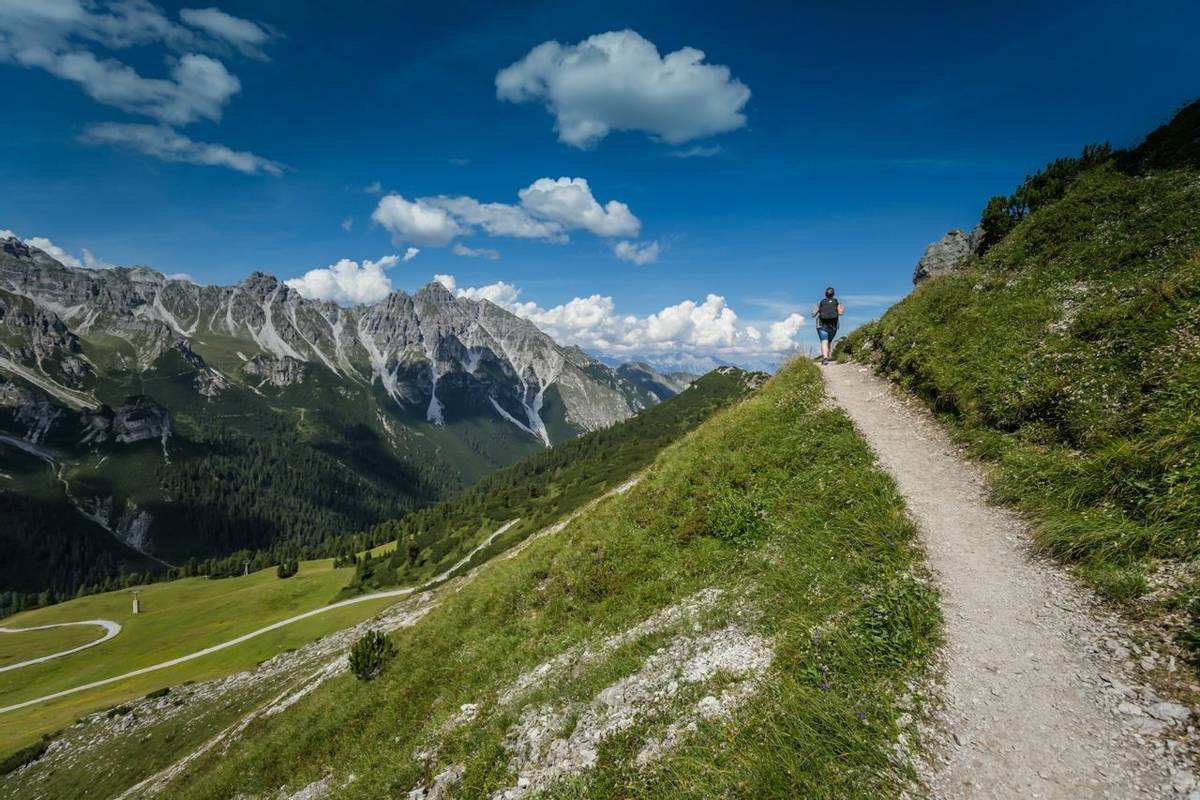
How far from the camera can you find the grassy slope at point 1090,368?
8711 mm

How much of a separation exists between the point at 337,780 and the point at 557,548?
31.8ft

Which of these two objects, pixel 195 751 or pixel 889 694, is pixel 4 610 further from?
pixel 889 694

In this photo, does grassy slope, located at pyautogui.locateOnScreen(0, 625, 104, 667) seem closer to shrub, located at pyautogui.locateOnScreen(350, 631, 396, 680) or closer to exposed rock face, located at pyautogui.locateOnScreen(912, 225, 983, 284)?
shrub, located at pyautogui.locateOnScreen(350, 631, 396, 680)

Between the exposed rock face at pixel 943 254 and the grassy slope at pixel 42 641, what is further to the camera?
the grassy slope at pixel 42 641

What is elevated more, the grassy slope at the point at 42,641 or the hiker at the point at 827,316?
the hiker at the point at 827,316

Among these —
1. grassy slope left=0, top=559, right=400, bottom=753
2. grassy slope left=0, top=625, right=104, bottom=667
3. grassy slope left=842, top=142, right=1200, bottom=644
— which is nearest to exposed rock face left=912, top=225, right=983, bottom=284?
grassy slope left=842, top=142, right=1200, bottom=644

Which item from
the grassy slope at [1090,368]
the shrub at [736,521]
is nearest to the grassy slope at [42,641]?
the shrub at [736,521]

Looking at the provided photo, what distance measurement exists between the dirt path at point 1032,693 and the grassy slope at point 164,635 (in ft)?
275

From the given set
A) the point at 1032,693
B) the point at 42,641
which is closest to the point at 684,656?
the point at 1032,693

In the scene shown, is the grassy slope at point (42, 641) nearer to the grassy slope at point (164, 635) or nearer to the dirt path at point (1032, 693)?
the grassy slope at point (164, 635)

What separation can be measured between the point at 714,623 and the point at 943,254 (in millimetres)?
46240

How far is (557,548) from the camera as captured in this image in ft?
63.8

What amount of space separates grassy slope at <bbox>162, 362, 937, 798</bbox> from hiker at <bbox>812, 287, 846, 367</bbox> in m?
5.32

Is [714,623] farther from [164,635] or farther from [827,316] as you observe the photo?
[164,635]
